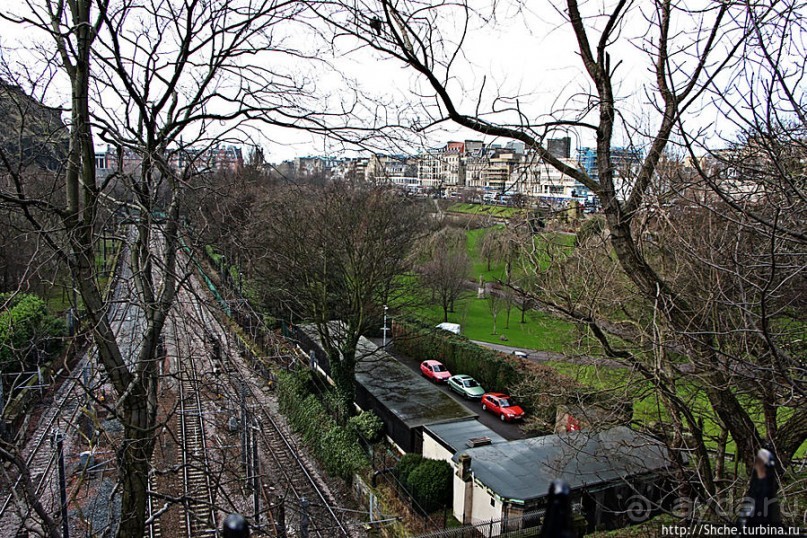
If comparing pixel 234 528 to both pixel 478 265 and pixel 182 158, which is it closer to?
pixel 182 158

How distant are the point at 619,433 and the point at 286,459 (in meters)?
8.41

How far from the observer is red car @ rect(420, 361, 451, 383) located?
20.9m

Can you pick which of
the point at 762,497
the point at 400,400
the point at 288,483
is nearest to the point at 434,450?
the point at 400,400

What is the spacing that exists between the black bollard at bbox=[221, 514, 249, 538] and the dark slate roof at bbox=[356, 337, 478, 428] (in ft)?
45.3

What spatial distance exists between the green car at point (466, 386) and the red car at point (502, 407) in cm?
72

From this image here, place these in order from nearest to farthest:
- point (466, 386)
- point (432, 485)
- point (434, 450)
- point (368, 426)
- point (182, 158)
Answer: point (182, 158) < point (432, 485) < point (434, 450) < point (368, 426) < point (466, 386)

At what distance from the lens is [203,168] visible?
12.7 feet

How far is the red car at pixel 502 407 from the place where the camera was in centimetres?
1716

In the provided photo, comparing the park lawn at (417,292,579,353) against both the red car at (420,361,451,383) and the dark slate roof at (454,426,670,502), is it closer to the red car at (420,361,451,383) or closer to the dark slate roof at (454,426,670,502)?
the red car at (420,361,451,383)

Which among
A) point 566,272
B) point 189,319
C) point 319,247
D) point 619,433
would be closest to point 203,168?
point 189,319

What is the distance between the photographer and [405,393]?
16.8 metres

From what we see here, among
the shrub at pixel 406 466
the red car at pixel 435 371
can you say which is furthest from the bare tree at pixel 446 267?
the shrub at pixel 406 466

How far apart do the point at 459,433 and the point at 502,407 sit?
4653mm

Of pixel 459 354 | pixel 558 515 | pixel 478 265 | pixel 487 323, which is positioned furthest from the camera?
pixel 478 265
